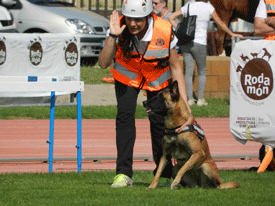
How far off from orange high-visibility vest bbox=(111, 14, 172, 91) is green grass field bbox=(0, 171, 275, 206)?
0.97m

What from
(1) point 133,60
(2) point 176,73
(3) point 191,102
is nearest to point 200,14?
(3) point 191,102

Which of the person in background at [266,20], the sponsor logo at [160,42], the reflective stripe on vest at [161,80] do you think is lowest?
the reflective stripe on vest at [161,80]

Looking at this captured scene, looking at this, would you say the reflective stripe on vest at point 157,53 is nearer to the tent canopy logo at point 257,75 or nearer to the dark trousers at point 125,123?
the dark trousers at point 125,123

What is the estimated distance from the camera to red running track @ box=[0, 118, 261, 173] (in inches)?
317

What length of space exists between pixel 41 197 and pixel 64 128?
5751 millimetres

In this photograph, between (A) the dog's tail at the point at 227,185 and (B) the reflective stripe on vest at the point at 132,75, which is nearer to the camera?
(B) the reflective stripe on vest at the point at 132,75

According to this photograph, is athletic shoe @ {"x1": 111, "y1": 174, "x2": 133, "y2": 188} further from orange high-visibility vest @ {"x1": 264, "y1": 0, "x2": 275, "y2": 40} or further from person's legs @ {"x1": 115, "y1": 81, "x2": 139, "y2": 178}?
orange high-visibility vest @ {"x1": 264, "y1": 0, "x2": 275, "y2": 40}

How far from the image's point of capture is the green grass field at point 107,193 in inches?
211

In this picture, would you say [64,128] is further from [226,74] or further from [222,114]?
[226,74]

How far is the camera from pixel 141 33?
597 centimetres

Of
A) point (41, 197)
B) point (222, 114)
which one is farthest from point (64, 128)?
point (41, 197)

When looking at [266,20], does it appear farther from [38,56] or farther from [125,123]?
[38,56]

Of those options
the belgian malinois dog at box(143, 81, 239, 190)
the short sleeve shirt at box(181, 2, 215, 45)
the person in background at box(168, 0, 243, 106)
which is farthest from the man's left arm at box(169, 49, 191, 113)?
the short sleeve shirt at box(181, 2, 215, 45)

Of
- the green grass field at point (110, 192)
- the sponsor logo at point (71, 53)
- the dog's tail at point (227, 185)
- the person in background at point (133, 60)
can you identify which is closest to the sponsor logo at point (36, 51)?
the sponsor logo at point (71, 53)
